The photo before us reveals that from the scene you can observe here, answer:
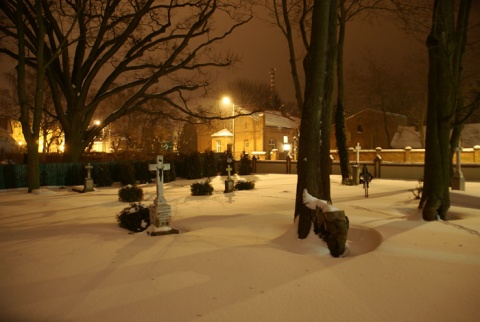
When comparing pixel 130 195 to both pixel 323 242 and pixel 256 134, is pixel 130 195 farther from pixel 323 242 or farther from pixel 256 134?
pixel 256 134

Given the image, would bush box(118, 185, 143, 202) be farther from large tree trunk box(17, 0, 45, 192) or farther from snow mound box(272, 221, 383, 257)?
snow mound box(272, 221, 383, 257)

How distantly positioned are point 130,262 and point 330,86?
18.9 feet

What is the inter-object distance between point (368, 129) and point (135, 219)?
1804 inches

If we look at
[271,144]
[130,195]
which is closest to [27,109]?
[130,195]

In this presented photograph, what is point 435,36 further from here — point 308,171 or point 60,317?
point 60,317

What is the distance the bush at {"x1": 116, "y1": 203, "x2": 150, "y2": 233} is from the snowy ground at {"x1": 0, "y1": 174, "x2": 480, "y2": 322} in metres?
0.23

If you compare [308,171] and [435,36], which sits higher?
[435,36]

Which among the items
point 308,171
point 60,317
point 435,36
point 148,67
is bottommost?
point 60,317

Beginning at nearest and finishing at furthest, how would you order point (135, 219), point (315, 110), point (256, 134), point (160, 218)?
point (315, 110), point (160, 218), point (135, 219), point (256, 134)

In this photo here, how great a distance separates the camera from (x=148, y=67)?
85.4 feet

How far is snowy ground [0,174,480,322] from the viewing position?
4.52 m

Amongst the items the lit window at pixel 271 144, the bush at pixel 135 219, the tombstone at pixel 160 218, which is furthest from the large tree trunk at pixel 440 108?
the lit window at pixel 271 144

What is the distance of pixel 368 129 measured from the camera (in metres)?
50.8

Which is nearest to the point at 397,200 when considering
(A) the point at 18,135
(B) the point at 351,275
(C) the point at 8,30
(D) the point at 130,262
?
(B) the point at 351,275
